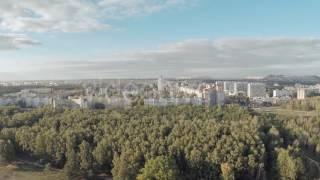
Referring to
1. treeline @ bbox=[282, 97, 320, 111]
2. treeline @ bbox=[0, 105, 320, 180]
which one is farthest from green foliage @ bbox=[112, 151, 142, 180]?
treeline @ bbox=[282, 97, 320, 111]

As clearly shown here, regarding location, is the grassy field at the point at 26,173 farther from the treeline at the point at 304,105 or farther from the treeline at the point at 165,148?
the treeline at the point at 304,105

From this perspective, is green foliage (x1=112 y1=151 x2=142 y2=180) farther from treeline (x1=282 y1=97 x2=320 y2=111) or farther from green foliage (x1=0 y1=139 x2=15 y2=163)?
treeline (x1=282 y1=97 x2=320 y2=111)

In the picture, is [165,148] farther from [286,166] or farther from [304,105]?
[304,105]

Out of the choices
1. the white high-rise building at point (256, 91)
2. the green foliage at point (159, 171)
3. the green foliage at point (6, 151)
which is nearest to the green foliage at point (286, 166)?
the green foliage at point (159, 171)

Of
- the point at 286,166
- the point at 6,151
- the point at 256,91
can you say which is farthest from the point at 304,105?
the point at 6,151

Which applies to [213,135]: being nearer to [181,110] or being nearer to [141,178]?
[141,178]

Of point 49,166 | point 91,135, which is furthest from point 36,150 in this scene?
point 91,135
